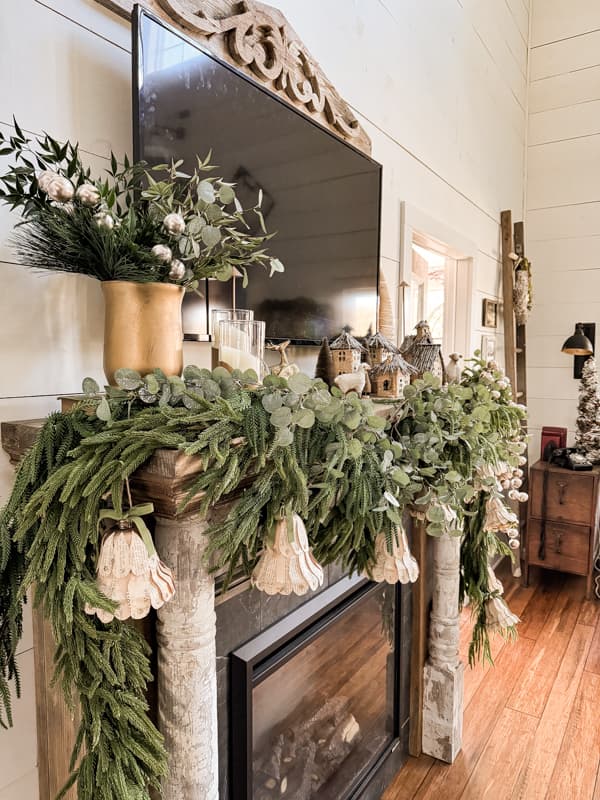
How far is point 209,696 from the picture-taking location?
31.4 inches

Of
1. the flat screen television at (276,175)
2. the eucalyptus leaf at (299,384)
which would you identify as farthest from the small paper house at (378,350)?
the eucalyptus leaf at (299,384)

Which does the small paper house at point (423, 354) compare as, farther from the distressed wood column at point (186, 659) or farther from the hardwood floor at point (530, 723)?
the hardwood floor at point (530, 723)

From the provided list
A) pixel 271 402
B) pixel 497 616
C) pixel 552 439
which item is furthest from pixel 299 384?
pixel 552 439

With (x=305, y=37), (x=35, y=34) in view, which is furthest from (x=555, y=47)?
(x=35, y=34)

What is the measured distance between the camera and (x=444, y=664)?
171 centimetres

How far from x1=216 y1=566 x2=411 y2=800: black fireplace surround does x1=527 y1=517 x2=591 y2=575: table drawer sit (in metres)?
1.68

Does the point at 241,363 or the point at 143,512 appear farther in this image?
the point at 241,363

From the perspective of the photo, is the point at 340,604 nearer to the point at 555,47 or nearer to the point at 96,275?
the point at 96,275

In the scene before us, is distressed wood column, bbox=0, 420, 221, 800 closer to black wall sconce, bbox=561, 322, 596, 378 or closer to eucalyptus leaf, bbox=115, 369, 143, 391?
eucalyptus leaf, bbox=115, 369, 143, 391

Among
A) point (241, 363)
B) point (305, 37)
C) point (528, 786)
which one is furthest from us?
point (528, 786)

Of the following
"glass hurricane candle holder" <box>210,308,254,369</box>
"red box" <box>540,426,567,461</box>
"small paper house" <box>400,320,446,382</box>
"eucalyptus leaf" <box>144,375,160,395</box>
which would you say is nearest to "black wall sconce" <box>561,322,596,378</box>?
"red box" <box>540,426,567,461</box>

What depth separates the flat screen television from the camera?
0.95 metres

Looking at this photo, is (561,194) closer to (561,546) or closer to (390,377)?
(561,546)

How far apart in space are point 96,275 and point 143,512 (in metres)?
0.39
